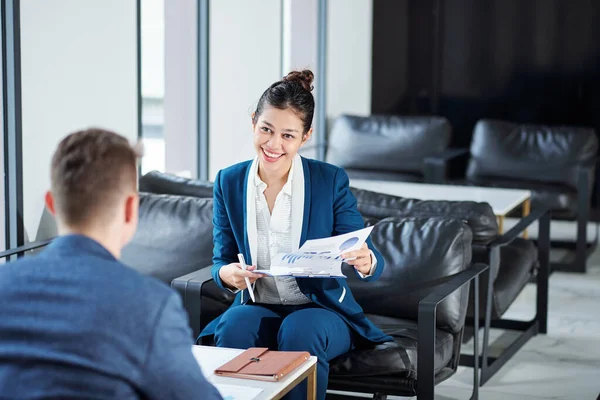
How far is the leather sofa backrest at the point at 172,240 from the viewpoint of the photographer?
11.7 feet

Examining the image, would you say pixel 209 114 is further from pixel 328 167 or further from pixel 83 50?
pixel 328 167

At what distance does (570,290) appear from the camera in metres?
5.59

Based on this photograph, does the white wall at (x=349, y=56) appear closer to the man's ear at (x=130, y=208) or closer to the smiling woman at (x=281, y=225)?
the smiling woman at (x=281, y=225)

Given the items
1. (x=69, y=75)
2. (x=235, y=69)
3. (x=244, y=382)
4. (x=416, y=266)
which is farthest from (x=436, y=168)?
(x=244, y=382)

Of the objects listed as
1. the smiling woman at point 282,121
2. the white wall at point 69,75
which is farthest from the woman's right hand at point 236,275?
the white wall at point 69,75

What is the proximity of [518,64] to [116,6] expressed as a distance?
4.50 m

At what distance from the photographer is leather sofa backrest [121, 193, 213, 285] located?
3.57 meters

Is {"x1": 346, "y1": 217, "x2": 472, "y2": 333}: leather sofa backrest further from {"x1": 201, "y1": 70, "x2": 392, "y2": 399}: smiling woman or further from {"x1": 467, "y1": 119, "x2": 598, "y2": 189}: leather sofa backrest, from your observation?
{"x1": 467, "y1": 119, "x2": 598, "y2": 189}: leather sofa backrest

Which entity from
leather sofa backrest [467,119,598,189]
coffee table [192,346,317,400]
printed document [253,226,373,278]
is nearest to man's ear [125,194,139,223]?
coffee table [192,346,317,400]

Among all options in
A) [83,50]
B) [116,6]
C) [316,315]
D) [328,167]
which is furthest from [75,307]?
[116,6]

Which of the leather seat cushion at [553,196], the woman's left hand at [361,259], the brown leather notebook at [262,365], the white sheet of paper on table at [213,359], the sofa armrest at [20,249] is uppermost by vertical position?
the woman's left hand at [361,259]

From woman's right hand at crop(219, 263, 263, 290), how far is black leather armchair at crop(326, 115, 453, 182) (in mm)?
4256

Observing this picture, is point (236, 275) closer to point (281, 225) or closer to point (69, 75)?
point (281, 225)

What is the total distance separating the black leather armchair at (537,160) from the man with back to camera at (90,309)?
16.8 ft
